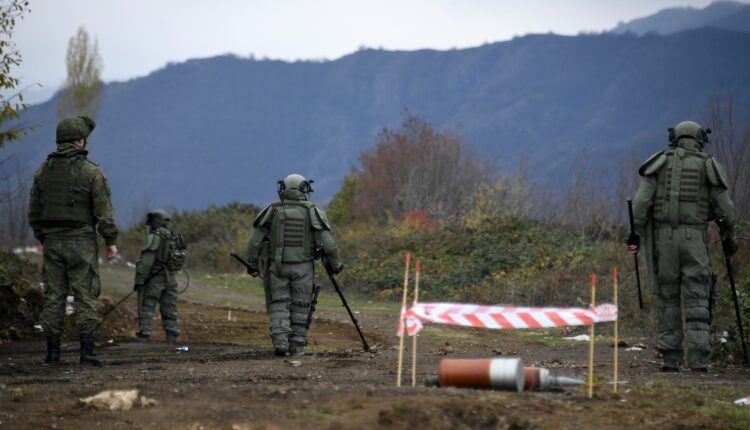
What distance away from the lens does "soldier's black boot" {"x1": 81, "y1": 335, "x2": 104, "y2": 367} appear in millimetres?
13461

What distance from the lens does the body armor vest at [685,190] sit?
13.1 meters

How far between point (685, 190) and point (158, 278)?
369 inches

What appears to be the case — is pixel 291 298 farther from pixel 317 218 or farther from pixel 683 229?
pixel 683 229

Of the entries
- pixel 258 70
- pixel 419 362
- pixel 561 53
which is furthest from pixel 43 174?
pixel 258 70

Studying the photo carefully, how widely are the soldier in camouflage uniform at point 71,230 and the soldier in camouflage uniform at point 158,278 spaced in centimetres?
545

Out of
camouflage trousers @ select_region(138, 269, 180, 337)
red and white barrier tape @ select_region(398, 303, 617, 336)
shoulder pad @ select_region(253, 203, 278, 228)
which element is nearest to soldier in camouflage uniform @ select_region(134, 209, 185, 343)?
camouflage trousers @ select_region(138, 269, 180, 337)

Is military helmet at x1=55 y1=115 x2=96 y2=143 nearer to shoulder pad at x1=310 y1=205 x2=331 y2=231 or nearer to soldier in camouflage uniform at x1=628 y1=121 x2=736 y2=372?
→ shoulder pad at x1=310 y1=205 x2=331 y2=231

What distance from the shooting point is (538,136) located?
117 metres

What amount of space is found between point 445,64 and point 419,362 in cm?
12332

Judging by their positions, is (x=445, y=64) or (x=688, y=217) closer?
(x=688, y=217)

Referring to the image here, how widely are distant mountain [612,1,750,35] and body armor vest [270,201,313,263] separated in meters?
119

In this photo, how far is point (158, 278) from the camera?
19.3 m

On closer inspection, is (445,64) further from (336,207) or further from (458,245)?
(458,245)

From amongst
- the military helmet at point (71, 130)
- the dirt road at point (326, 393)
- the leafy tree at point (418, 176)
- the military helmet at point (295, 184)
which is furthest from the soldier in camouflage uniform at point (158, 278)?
the leafy tree at point (418, 176)
